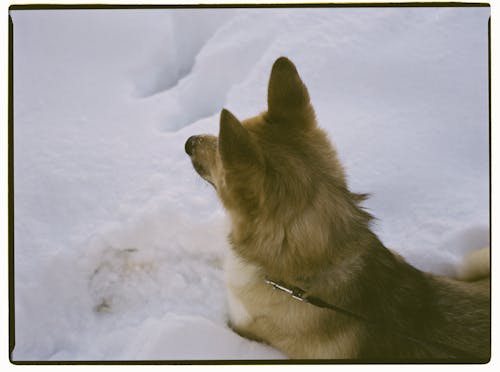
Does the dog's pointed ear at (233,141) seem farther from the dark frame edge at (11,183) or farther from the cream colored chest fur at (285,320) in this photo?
the dark frame edge at (11,183)

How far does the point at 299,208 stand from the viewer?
6.53 feet

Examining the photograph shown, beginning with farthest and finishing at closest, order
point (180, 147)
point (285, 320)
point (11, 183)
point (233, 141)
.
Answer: point (180, 147)
point (11, 183)
point (285, 320)
point (233, 141)

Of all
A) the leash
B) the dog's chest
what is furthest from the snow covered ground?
the leash

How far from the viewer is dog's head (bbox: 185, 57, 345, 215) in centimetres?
182

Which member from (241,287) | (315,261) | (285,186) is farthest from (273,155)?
(241,287)

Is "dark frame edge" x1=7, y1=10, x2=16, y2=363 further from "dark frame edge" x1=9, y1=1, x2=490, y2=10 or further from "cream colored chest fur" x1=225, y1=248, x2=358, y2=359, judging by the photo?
"cream colored chest fur" x1=225, y1=248, x2=358, y2=359

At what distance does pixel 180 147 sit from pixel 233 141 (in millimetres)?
1613

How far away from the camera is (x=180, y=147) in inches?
130

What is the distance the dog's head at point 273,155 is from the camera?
182 cm

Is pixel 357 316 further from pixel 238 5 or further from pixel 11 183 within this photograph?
pixel 11 183

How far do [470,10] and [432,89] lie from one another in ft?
2.01

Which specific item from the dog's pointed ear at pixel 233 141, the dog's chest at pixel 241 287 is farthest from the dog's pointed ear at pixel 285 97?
the dog's chest at pixel 241 287

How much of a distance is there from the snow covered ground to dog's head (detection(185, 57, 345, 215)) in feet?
2.70

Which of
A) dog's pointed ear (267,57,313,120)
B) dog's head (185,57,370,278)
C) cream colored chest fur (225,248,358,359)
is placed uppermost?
dog's pointed ear (267,57,313,120)
